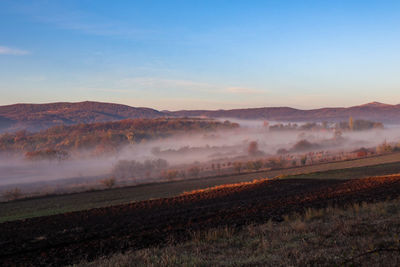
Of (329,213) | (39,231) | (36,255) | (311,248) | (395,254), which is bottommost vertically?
(39,231)

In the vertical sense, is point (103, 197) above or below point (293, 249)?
below

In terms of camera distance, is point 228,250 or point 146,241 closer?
point 228,250

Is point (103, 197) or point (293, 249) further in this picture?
point (103, 197)

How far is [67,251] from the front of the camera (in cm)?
1332

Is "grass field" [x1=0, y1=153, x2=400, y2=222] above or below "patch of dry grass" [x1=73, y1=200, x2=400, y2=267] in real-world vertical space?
below

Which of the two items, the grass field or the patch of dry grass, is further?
the grass field

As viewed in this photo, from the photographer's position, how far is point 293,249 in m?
7.65

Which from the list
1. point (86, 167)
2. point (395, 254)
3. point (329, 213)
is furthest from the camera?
point (86, 167)

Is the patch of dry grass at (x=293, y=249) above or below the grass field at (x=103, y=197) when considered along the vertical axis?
above

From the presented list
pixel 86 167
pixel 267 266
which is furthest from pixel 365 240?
pixel 86 167

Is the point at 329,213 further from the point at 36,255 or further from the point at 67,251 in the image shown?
the point at 36,255

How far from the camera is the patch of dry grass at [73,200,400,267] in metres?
6.28

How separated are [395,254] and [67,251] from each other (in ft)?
40.6

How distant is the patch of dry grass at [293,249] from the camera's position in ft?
20.6
